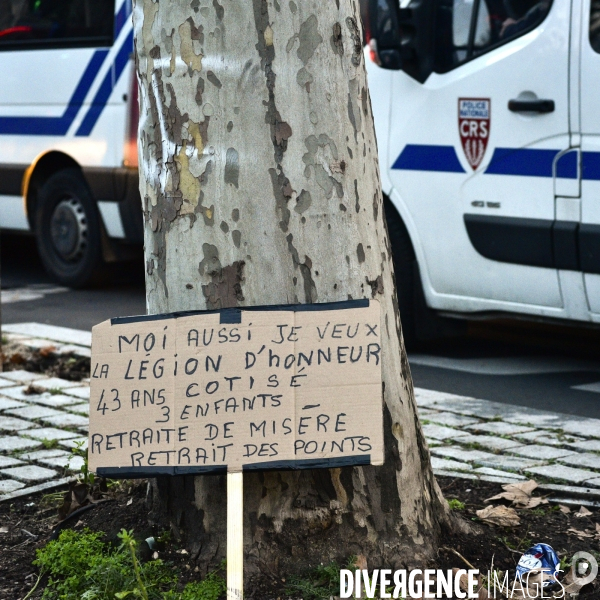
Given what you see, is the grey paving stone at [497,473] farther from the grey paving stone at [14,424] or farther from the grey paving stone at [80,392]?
the grey paving stone at [80,392]

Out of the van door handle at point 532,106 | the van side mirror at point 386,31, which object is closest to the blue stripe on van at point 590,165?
the van door handle at point 532,106

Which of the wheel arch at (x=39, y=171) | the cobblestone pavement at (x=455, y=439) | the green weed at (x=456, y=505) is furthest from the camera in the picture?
the wheel arch at (x=39, y=171)

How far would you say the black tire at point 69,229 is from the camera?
9.09 metres

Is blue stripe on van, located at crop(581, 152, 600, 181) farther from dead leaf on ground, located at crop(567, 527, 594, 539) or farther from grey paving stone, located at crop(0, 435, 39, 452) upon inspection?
grey paving stone, located at crop(0, 435, 39, 452)

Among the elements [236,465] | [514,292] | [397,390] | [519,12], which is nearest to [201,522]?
[236,465]

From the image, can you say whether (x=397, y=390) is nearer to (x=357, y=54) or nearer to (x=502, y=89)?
(x=357, y=54)

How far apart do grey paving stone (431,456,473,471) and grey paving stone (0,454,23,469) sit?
155 cm

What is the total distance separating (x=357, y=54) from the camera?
3.02m

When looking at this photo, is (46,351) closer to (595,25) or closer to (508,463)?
(508,463)

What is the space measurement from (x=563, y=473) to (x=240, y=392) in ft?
5.59

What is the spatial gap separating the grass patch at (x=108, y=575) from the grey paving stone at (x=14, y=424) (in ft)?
5.47

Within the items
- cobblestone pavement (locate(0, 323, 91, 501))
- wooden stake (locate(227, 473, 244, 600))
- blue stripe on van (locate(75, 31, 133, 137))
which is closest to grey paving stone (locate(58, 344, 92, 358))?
cobblestone pavement (locate(0, 323, 91, 501))

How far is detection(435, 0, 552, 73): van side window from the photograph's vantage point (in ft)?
18.6

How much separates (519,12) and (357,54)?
9.77 feet
